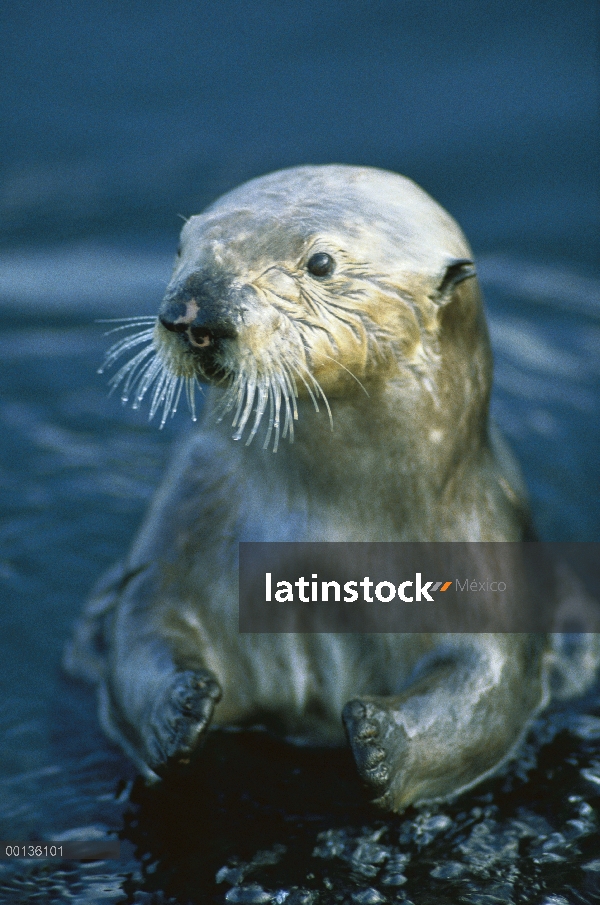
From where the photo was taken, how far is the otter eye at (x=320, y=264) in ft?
11.1

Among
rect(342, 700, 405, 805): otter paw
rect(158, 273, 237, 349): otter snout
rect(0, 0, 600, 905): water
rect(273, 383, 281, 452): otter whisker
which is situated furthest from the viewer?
rect(0, 0, 600, 905): water

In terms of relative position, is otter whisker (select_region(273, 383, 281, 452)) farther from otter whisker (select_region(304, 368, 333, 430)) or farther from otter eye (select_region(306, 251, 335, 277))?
otter eye (select_region(306, 251, 335, 277))

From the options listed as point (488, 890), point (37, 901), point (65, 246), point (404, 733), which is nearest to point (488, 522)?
point (404, 733)

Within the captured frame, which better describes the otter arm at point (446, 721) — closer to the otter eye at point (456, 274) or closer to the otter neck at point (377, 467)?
the otter neck at point (377, 467)

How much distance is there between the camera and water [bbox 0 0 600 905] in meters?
3.75

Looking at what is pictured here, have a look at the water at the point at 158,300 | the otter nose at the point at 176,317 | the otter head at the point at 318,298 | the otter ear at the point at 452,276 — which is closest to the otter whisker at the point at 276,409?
the otter head at the point at 318,298

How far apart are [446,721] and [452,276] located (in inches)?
51.5

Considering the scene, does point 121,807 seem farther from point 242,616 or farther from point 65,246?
point 65,246

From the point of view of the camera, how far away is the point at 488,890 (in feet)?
11.8

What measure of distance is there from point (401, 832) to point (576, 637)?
1140 mm

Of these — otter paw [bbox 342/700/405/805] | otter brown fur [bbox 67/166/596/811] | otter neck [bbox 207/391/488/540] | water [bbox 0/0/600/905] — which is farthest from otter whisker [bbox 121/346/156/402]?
otter paw [bbox 342/700/405/805]

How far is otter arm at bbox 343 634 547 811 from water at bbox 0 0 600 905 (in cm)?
14

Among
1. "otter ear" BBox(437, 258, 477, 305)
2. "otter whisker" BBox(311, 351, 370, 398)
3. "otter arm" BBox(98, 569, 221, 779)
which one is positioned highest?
"otter ear" BBox(437, 258, 477, 305)

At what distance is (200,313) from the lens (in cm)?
322
